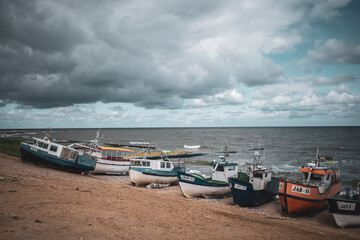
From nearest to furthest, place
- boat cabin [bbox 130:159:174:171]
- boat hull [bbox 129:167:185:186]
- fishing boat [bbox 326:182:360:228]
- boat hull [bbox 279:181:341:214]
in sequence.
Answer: fishing boat [bbox 326:182:360:228] → boat hull [bbox 279:181:341:214] → boat hull [bbox 129:167:185:186] → boat cabin [bbox 130:159:174:171]

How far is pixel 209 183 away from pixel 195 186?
137 cm

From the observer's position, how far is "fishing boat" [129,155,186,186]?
946 inches

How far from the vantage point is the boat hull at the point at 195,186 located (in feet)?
65.9

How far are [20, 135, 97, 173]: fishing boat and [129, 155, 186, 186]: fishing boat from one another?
6.92 meters

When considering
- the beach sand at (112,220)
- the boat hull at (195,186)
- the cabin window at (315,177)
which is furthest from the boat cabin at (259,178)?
the beach sand at (112,220)

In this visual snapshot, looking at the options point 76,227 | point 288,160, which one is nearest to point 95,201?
point 76,227

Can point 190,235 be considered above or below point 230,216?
above

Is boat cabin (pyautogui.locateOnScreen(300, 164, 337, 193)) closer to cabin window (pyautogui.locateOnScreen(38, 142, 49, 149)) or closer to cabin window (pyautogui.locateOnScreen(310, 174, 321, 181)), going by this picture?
cabin window (pyautogui.locateOnScreen(310, 174, 321, 181))

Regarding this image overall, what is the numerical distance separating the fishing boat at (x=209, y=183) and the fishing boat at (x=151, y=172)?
5028mm

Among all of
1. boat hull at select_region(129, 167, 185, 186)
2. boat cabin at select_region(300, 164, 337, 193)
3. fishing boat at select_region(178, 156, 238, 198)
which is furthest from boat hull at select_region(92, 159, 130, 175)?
boat cabin at select_region(300, 164, 337, 193)

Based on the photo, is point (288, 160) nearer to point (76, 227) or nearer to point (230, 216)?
point (230, 216)

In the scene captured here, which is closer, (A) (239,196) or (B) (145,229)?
(B) (145,229)

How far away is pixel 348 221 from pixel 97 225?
15.9 metres

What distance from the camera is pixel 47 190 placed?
12.6 m
